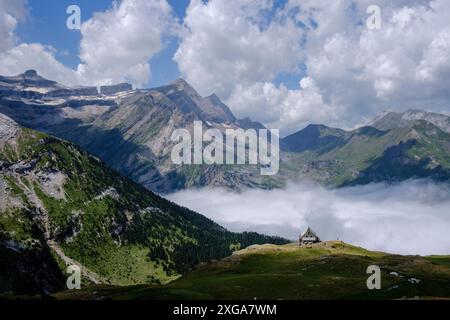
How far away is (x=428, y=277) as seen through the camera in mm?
112562
